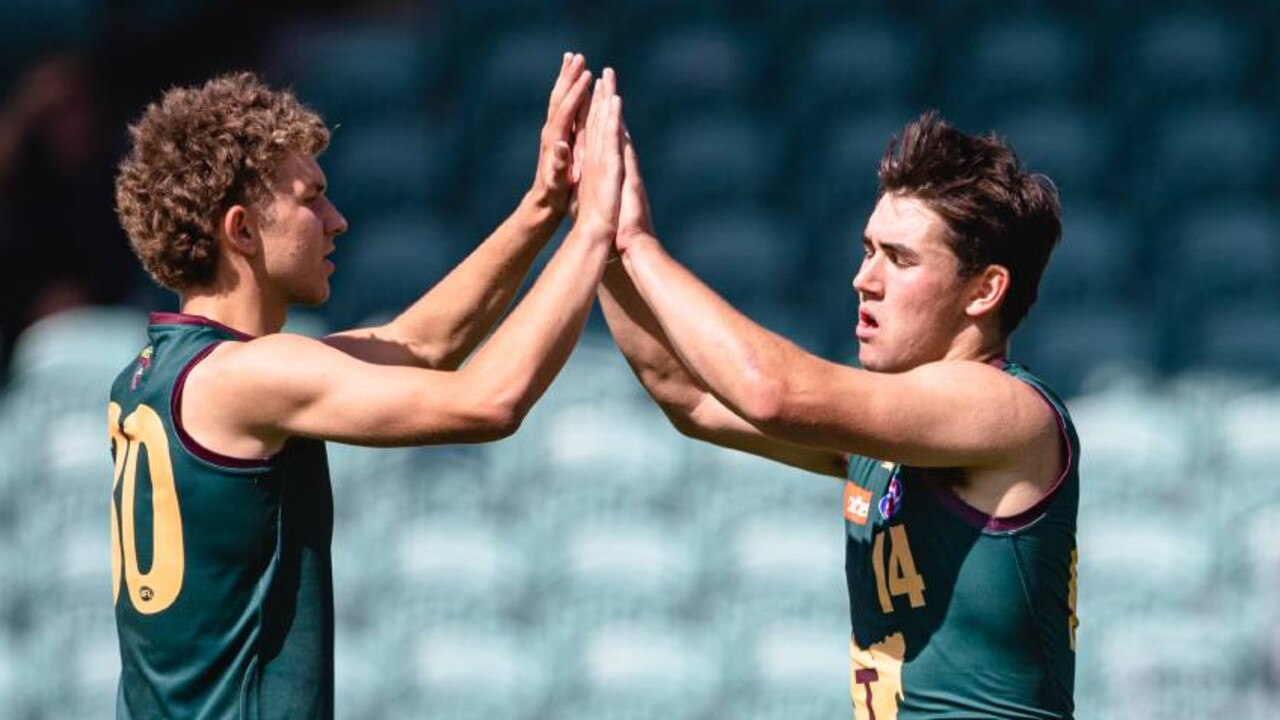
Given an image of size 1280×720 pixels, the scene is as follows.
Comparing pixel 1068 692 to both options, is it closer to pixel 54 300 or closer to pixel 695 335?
pixel 695 335

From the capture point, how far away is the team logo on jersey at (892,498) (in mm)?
3416

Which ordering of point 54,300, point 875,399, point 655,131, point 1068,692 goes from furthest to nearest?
point 655,131 → point 54,300 → point 1068,692 → point 875,399

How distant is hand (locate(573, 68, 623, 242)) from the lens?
3.47 metres

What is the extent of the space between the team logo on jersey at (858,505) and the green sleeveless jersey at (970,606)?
99 millimetres

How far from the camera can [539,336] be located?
3.19 m

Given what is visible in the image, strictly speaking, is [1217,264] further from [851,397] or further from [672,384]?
[851,397]

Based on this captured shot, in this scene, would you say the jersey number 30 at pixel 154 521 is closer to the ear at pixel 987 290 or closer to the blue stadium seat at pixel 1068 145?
the ear at pixel 987 290

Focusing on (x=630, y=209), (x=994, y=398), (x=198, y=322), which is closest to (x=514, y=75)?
(x=630, y=209)

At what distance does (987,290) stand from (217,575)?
1505mm

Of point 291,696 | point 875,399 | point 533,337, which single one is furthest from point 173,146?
point 875,399

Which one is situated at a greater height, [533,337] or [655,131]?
[655,131]

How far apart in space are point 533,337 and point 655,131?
460 cm

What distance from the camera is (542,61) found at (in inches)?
305

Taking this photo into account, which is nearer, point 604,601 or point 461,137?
point 604,601
